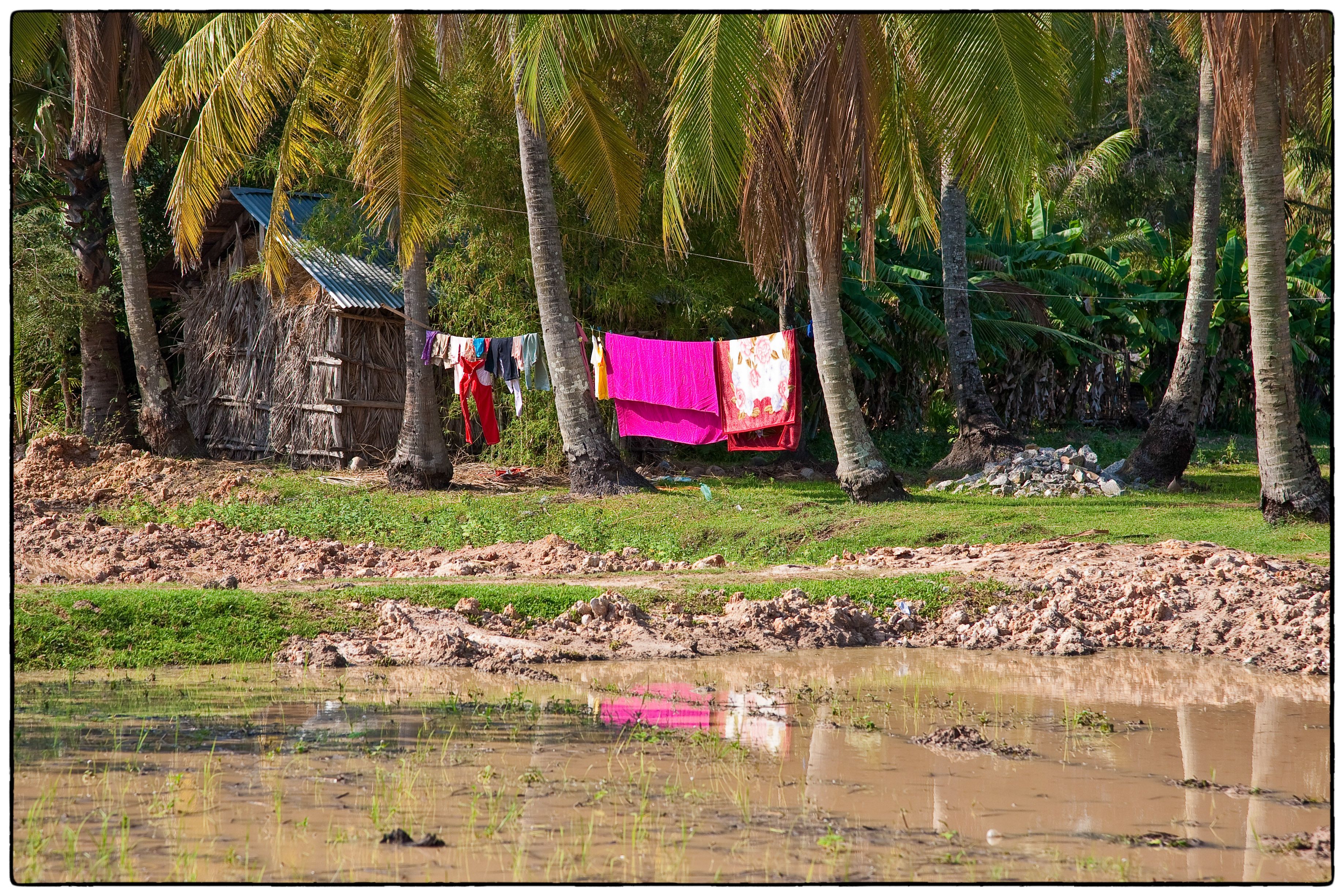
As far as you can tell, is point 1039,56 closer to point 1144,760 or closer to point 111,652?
point 1144,760

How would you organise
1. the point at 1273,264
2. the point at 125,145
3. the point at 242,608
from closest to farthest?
the point at 242,608, the point at 1273,264, the point at 125,145

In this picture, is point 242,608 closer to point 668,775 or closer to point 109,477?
point 668,775

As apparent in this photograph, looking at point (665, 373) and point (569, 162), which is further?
point (665, 373)

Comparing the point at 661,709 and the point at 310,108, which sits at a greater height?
the point at 310,108

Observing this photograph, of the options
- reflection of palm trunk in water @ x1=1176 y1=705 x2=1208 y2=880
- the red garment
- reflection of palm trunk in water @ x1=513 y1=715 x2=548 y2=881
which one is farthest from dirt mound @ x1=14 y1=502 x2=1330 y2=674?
the red garment

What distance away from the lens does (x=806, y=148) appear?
31.4 feet

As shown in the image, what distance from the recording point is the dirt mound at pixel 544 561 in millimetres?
10055

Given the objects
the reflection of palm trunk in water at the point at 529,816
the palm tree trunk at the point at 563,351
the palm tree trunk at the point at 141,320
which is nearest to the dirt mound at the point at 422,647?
the reflection of palm trunk in water at the point at 529,816

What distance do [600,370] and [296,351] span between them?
17.3 ft

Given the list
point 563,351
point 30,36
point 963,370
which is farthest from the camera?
point 963,370

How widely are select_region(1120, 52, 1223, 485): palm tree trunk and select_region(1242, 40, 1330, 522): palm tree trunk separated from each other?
8.66 feet

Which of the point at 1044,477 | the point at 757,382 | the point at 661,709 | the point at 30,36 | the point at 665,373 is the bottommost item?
the point at 661,709

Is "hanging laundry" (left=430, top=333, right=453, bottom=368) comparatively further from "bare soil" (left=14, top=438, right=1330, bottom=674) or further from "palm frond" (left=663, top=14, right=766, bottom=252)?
"palm frond" (left=663, top=14, right=766, bottom=252)

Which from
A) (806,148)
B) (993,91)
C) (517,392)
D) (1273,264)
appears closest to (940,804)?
(993,91)
